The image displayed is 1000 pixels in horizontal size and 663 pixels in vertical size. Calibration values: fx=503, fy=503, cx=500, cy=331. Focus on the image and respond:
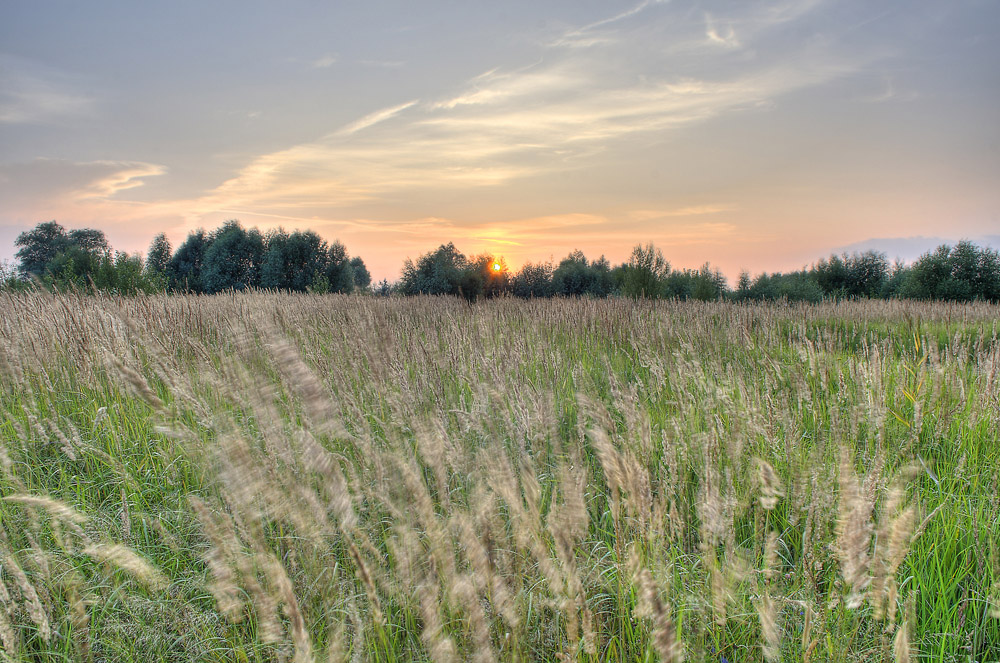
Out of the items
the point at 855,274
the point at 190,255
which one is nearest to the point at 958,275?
the point at 855,274

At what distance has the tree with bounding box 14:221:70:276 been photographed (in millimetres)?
58656

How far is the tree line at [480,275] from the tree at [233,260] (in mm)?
79

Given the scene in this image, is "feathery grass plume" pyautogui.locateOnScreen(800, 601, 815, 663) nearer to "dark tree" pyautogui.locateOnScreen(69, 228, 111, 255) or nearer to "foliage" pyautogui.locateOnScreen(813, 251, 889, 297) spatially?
"foliage" pyautogui.locateOnScreen(813, 251, 889, 297)

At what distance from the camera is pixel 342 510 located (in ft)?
4.68

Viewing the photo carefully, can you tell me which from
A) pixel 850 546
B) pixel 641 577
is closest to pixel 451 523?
pixel 641 577

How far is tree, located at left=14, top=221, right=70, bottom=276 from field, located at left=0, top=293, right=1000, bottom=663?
73.6 metres

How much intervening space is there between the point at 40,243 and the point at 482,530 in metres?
81.0

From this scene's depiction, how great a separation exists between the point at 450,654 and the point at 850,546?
37.5 inches

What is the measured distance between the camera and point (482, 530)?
4.96ft

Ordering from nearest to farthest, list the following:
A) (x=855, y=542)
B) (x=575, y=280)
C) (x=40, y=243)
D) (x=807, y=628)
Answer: (x=855, y=542) < (x=807, y=628) < (x=575, y=280) < (x=40, y=243)

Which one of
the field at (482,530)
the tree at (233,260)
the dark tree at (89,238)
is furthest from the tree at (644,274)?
the dark tree at (89,238)

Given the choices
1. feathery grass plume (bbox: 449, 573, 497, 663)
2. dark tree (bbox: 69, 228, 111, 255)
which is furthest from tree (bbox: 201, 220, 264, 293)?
feathery grass plume (bbox: 449, 573, 497, 663)

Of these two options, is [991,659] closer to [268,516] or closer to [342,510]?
[342,510]

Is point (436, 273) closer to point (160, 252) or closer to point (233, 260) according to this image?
point (233, 260)
